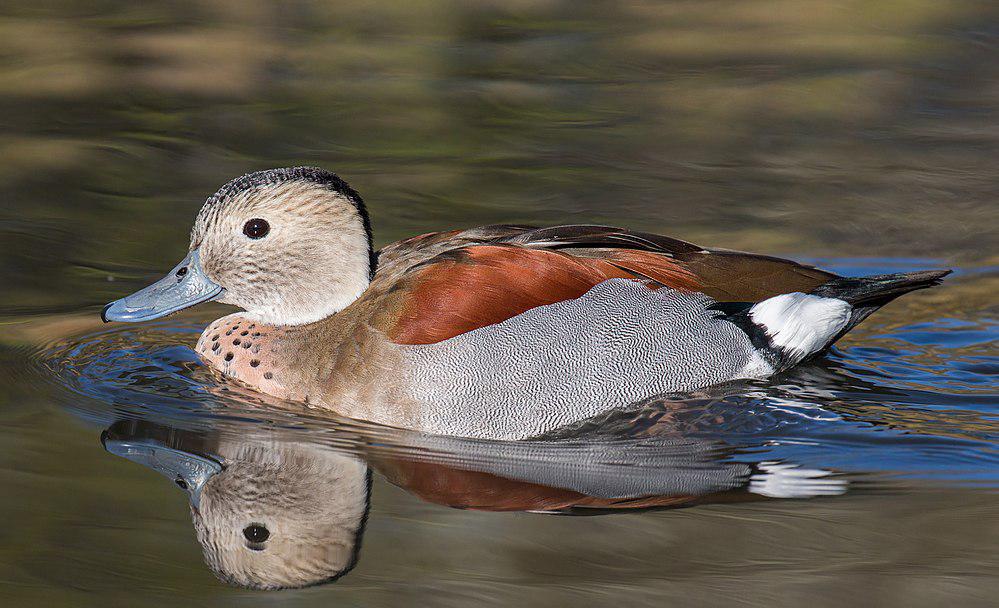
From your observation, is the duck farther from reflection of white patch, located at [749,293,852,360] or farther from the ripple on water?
the ripple on water

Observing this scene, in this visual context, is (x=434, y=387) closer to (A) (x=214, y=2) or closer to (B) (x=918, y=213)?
(B) (x=918, y=213)

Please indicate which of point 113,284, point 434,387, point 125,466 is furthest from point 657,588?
point 113,284

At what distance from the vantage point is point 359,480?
18.5 feet

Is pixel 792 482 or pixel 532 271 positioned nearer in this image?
pixel 792 482

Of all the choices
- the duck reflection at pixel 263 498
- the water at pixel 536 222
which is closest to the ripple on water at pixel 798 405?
the water at pixel 536 222

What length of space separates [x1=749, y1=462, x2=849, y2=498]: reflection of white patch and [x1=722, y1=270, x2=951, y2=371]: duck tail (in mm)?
1012

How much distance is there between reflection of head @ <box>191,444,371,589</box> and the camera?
16.0 feet

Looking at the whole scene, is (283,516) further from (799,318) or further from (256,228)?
(799,318)

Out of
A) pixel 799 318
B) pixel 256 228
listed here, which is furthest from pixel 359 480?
pixel 799 318

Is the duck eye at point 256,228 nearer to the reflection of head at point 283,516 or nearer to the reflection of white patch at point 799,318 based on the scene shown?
the reflection of head at point 283,516

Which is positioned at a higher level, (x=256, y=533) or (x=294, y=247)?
(x=294, y=247)

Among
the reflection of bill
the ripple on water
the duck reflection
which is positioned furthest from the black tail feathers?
the duck reflection

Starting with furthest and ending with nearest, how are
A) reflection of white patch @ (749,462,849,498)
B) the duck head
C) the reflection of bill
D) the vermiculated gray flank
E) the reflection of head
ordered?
the duck head
the vermiculated gray flank
reflection of white patch @ (749,462,849,498)
the reflection of bill
the reflection of head

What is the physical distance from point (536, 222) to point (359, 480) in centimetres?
→ 375
